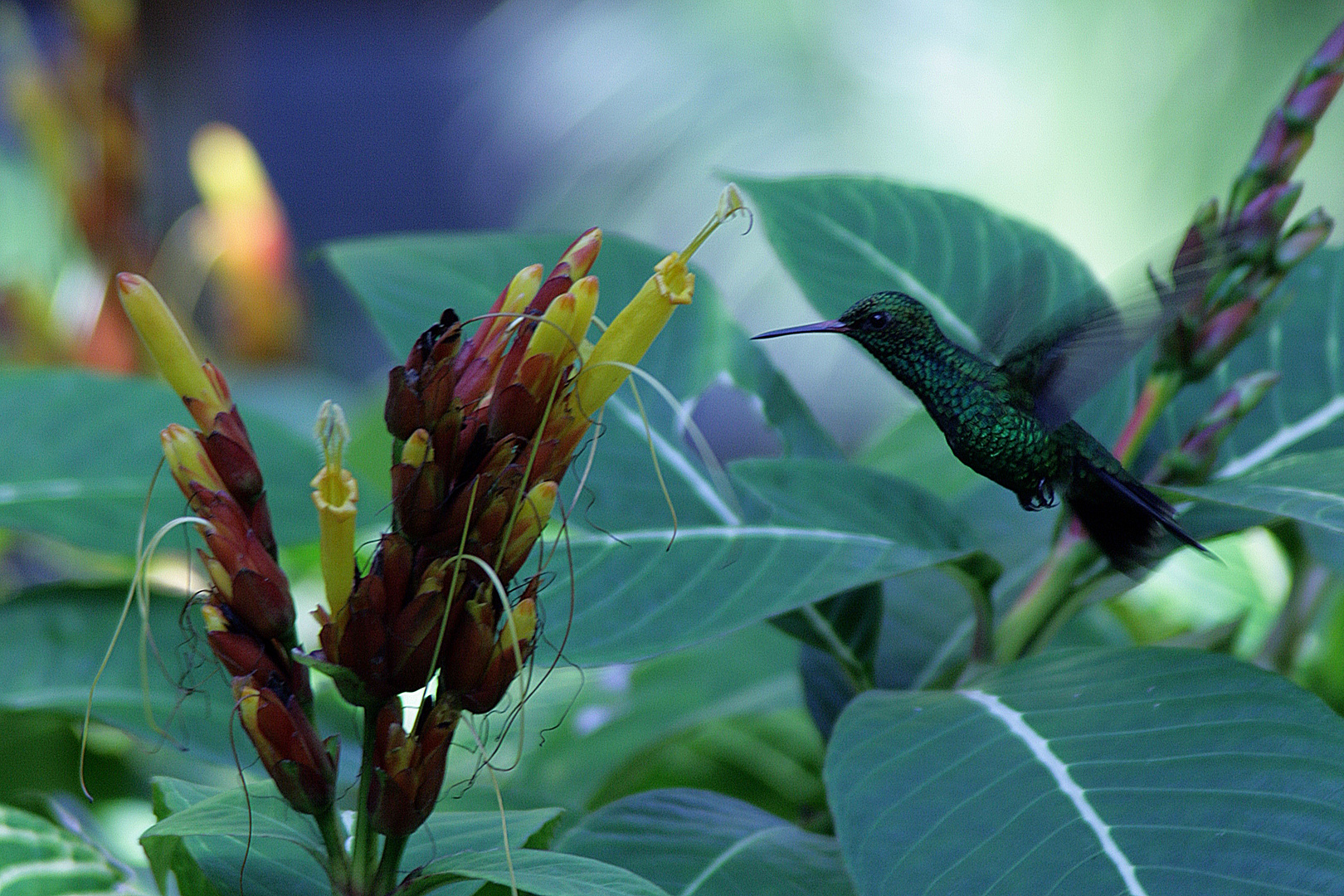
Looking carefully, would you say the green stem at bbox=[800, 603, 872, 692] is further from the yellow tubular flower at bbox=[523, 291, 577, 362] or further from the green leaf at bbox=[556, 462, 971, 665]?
the yellow tubular flower at bbox=[523, 291, 577, 362]

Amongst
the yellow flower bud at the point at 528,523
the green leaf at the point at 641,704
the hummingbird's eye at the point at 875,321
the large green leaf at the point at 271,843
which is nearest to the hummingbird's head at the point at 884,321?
the hummingbird's eye at the point at 875,321

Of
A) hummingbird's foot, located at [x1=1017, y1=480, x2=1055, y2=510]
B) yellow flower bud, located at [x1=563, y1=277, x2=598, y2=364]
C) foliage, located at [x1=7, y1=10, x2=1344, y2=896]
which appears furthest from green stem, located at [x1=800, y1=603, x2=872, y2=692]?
yellow flower bud, located at [x1=563, y1=277, x2=598, y2=364]

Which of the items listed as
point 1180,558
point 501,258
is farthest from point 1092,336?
point 1180,558

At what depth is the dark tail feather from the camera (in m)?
0.42

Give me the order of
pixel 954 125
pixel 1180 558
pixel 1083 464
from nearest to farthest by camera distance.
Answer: pixel 1083 464 → pixel 1180 558 → pixel 954 125

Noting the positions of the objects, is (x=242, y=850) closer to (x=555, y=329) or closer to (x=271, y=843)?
(x=271, y=843)

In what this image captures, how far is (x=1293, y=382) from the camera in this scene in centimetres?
59

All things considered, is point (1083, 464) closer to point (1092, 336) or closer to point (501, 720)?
point (1092, 336)

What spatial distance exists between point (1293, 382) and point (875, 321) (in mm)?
331

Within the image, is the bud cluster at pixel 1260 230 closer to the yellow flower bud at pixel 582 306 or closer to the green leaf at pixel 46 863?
the yellow flower bud at pixel 582 306

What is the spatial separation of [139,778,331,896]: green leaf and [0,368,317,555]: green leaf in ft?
0.72

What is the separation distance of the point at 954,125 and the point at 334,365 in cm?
314

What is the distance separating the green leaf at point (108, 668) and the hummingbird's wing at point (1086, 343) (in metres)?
0.40

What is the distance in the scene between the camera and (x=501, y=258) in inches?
24.0
